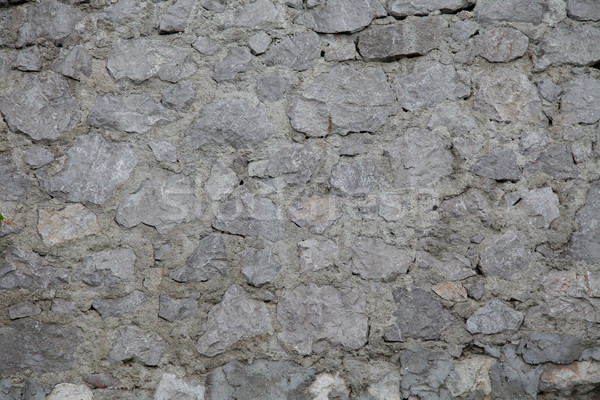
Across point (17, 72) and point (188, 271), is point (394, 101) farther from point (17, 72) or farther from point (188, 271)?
point (17, 72)

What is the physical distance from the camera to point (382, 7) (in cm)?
190

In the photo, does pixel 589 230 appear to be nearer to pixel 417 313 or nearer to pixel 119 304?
pixel 417 313

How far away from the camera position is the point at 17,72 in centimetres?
187

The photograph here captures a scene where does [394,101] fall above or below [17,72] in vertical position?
above

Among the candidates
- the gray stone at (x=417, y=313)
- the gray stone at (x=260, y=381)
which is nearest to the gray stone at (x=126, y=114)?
the gray stone at (x=260, y=381)

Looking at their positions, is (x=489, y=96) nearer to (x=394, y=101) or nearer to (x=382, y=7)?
(x=394, y=101)

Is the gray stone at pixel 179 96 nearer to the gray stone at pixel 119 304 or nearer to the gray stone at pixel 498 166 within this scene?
the gray stone at pixel 119 304

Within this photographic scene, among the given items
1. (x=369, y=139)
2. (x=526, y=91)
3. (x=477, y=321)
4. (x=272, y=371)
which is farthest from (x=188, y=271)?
(x=526, y=91)

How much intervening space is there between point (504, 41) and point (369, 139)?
56 centimetres

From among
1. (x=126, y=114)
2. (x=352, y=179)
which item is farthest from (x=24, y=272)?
(x=352, y=179)

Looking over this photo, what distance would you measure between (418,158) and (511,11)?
59 centimetres

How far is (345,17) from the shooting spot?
190 centimetres

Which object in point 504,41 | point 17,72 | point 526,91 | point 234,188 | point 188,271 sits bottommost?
point 188,271

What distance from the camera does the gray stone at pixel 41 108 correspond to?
1.86 m
